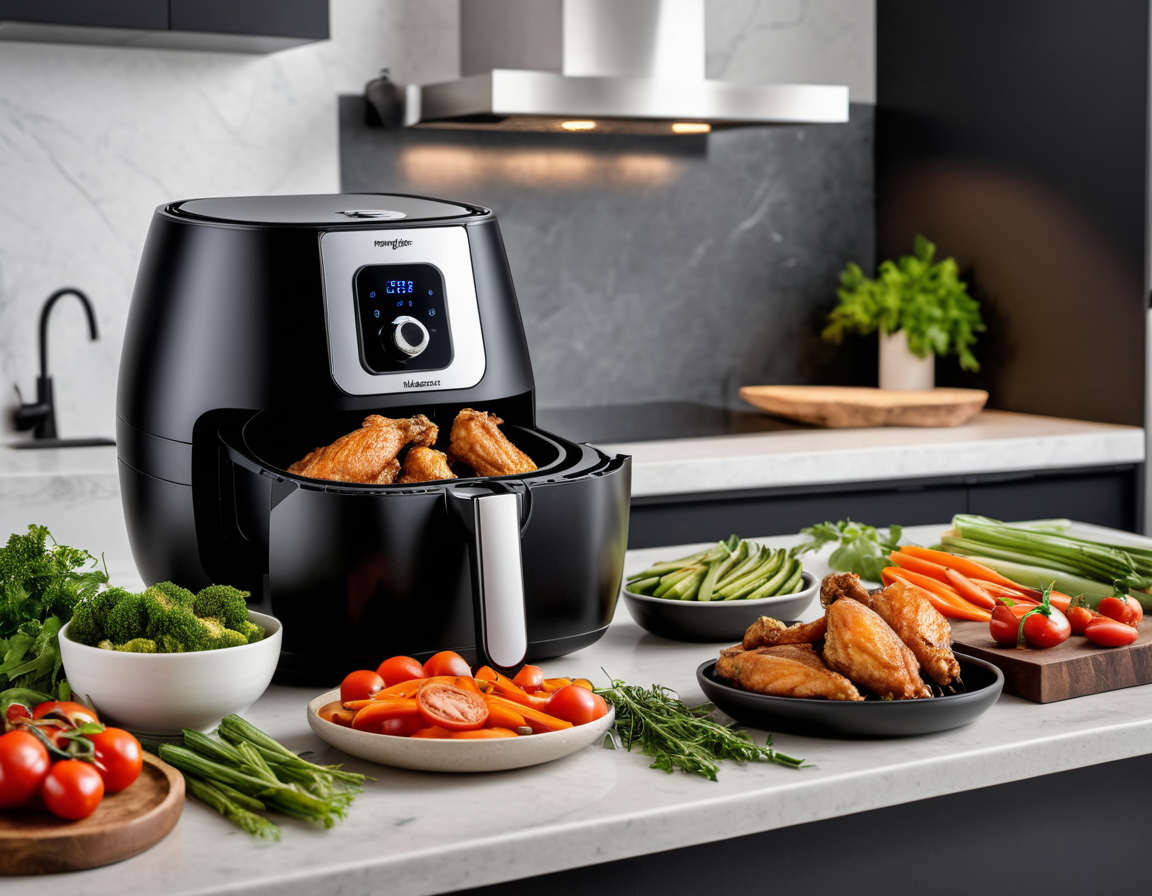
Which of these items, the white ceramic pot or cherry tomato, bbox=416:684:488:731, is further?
the white ceramic pot

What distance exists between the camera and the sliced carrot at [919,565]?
4.76ft

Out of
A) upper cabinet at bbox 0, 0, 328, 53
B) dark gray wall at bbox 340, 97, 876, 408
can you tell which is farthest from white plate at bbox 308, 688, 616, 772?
dark gray wall at bbox 340, 97, 876, 408

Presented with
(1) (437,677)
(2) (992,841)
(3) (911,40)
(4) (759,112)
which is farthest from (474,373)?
(3) (911,40)

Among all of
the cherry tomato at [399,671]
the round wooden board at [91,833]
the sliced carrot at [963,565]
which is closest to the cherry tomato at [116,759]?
the round wooden board at [91,833]

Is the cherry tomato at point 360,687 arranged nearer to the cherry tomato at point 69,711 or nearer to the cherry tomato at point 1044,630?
the cherry tomato at point 69,711

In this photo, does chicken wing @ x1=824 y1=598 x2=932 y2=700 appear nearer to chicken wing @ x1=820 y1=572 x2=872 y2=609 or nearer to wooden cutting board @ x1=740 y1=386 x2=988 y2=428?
chicken wing @ x1=820 y1=572 x2=872 y2=609

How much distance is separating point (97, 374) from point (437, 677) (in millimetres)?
2223

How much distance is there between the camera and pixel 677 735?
1.02 m

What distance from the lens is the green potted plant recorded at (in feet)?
11.4

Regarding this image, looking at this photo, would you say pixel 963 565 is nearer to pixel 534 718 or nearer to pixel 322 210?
pixel 534 718

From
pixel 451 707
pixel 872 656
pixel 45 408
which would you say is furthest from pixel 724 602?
pixel 45 408

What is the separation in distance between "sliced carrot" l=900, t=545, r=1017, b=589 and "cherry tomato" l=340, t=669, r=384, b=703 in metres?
0.74

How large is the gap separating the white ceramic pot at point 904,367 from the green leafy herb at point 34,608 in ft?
9.15

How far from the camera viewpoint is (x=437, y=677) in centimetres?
104
